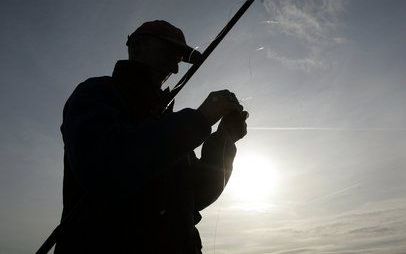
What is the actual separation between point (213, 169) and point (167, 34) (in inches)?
65.6

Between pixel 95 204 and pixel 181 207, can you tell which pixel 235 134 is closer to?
pixel 181 207

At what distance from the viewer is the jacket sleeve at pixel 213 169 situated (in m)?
4.76

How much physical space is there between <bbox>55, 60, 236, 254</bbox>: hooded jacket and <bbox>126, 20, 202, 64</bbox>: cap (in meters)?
0.75

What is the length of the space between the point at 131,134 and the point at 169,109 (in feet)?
4.18

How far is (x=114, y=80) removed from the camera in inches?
144

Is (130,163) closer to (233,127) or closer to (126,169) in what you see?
(126,169)

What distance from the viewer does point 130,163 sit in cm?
270

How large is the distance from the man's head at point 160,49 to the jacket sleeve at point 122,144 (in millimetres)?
1396

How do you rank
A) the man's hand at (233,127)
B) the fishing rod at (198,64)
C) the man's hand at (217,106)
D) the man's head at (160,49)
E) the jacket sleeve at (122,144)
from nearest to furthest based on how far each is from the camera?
the jacket sleeve at (122,144) → the man's hand at (217,106) → the fishing rod at (198,64) → the man's head at (160,49) → the man's hand at (233,127)

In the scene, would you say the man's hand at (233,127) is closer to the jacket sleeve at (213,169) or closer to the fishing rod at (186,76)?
the jacket sleeve at (213,169)

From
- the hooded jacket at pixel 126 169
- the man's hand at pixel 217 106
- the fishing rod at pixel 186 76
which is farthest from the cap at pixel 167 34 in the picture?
the man's hand at pixel 217 106

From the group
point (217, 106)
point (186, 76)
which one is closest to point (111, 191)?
point (217, 106)

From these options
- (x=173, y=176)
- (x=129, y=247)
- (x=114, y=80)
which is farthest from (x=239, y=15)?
(x=129, y=247)

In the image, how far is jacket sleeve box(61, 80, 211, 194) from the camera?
269 centimetres
